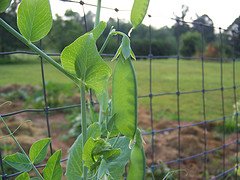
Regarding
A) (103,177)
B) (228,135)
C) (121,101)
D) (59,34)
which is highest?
(59,34)

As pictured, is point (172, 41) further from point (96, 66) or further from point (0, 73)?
point (0, 73)

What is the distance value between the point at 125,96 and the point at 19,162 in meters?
0.20

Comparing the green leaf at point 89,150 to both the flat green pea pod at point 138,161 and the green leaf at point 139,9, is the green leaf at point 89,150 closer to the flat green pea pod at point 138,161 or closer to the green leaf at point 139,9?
the flat green pea pod at point 138,161

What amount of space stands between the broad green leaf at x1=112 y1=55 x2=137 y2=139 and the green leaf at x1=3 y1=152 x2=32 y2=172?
17cm

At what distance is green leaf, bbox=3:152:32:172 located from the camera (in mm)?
524

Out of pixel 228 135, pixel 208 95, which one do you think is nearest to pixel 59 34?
pixel 228 135

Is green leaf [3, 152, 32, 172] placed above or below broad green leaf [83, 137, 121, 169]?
below

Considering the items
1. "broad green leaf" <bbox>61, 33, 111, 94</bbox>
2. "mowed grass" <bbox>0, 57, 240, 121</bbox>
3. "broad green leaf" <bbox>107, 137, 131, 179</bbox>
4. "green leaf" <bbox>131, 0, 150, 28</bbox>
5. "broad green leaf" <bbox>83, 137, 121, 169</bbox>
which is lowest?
"mowed grass" <bbox>0, 57, 240, 121</bbox>

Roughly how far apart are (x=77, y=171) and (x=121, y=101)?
0.45 ft

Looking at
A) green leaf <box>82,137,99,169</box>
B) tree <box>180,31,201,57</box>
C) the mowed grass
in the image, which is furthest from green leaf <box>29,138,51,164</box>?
tree <box>180,31,201,57</box>

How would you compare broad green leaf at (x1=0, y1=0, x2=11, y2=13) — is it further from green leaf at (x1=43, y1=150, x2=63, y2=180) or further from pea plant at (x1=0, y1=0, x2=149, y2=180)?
green leaf at (x1=43, y1=150, x2=63, y2=180)

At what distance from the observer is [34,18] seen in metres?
0.43

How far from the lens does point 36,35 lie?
43cm

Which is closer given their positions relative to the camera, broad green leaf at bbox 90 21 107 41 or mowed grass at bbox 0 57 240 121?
broad green leaf at bbox 90 21 107 41
